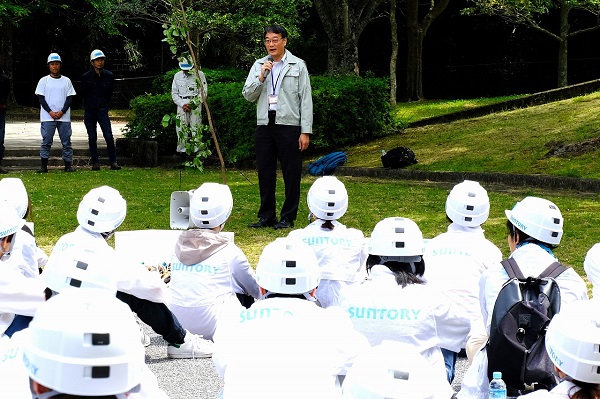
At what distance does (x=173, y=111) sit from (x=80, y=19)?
1484 centimetres

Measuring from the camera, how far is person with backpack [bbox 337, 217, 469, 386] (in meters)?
5.30

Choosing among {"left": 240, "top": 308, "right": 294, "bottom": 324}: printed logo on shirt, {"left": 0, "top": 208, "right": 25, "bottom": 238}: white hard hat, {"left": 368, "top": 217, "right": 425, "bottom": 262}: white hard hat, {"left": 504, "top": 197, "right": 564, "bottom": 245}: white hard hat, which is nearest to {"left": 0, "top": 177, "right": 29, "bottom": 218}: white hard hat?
{"left": 0, "top": 208, "right": 25, "bottom": 238}: white hard hat

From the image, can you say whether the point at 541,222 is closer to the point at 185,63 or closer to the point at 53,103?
the point at 185,63

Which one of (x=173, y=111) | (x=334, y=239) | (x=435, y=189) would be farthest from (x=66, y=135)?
(x=334, y=239)

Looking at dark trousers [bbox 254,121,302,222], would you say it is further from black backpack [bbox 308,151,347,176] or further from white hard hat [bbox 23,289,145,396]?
white hard hat [bbox 23,289,145,396]

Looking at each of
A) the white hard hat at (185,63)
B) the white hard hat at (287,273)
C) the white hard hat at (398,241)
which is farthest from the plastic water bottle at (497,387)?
the white hard hat at (185,63)

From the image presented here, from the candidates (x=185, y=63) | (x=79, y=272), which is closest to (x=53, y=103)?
(x=185, y=63)

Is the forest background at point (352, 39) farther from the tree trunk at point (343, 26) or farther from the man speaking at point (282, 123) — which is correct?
the man speaking at point (282, 123)

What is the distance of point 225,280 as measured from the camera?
748cm

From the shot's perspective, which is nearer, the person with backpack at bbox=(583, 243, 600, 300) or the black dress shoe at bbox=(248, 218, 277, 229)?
the person with backpack at bbox=(583, 243, 600, 300)

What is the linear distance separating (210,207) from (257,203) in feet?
21.0

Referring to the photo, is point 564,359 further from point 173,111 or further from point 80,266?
point 173,111

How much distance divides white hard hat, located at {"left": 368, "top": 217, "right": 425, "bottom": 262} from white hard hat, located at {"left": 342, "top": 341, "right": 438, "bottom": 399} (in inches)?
102

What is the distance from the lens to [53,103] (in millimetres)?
17812
